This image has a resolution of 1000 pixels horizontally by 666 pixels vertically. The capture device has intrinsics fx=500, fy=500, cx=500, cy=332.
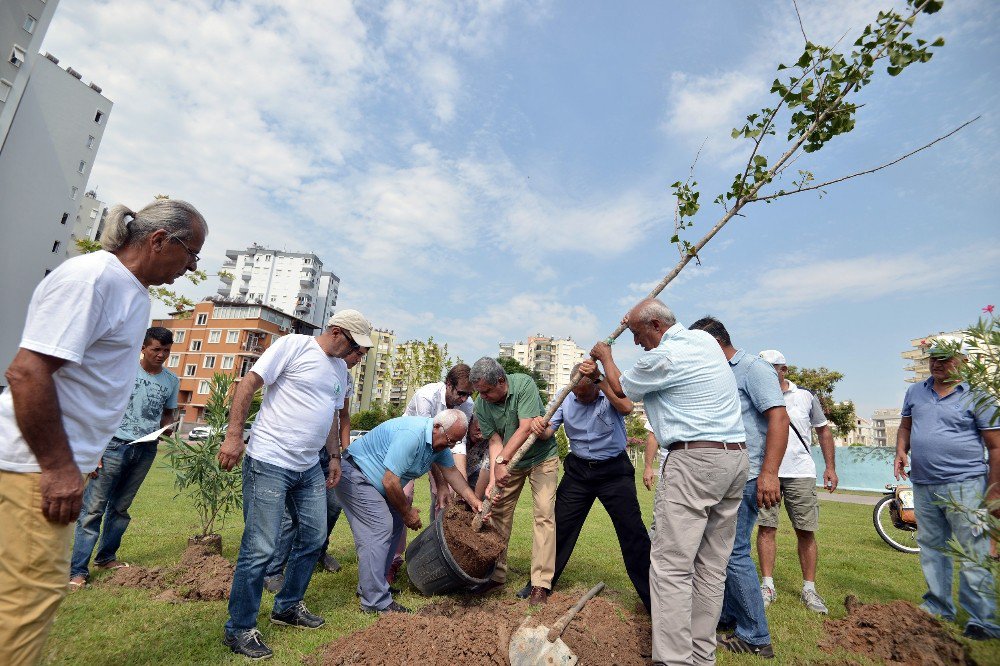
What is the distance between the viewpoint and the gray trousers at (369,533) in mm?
4211

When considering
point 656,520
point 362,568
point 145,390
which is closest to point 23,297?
point 145,390

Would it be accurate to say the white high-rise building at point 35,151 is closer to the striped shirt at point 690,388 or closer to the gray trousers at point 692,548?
the striped shirt at point 690,388

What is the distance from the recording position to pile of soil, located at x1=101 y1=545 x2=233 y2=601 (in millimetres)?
4352

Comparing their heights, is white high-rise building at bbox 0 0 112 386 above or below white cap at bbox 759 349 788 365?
above

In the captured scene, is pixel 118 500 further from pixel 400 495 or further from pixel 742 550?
pixel 742 550

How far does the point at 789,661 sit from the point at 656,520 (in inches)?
58.8

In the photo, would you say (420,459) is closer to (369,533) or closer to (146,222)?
(369,533)

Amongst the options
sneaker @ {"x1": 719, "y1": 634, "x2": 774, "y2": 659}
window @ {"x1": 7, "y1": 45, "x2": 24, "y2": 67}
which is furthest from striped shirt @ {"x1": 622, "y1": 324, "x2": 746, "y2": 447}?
window @ {"x1": 7, "y1": 45, "x2": 24, "y2": 67}

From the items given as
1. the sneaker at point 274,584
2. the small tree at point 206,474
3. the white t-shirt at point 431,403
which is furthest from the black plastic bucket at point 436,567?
the small tree at point 206,474

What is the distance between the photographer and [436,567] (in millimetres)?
4383

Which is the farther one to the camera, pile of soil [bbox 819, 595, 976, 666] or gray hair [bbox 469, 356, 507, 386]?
gray hair [bbox 469, 356, 507, 386]

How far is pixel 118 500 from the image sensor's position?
4.90 m

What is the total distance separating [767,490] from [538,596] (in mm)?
2250

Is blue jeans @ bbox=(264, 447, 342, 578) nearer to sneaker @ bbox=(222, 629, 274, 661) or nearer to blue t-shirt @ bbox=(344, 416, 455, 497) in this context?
blue t-shirt @ bbox=(344, 416, 455, 497)
